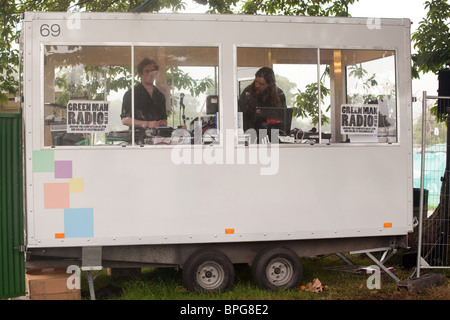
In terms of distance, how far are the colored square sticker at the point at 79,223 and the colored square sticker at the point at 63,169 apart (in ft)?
1.13

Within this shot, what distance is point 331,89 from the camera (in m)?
6.46

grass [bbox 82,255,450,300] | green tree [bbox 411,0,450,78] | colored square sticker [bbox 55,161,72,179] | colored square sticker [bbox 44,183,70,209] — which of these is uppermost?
green tree [bbox 411,0,450,78]

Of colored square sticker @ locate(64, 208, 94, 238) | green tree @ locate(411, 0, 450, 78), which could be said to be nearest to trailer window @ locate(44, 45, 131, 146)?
colored square sticker @ locate(64, 208, 94, 238)

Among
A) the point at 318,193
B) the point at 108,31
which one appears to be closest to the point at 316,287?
the point at 318,193

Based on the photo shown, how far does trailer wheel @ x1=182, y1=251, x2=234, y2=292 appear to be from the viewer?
6.18m

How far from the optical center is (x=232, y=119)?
615cm

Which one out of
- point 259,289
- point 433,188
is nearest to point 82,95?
point 259,289

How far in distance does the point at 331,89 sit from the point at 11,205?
12.0 feet

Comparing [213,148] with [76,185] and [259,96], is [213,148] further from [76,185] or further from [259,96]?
[76,185]

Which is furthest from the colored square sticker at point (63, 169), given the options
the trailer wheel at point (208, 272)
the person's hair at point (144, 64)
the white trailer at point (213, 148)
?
the trailer wheel at point (208, 272)

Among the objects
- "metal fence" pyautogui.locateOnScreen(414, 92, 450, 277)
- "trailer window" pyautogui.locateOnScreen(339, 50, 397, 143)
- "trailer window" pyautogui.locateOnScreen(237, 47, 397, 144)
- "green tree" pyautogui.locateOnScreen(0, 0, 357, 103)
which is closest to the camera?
"trailer window" pyautogui.locateOnScreen(237, 47, 397, 144)

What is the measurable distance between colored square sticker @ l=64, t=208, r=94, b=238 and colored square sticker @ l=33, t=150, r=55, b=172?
1.53 feet

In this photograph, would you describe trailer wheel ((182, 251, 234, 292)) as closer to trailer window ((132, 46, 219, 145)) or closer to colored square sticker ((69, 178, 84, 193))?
trailer window ((132, 46, 219, 145))

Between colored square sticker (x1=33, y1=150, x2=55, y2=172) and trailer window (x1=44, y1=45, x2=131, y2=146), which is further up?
trailer window (x1=44, y1=45, x2=131, y2=146)
